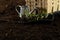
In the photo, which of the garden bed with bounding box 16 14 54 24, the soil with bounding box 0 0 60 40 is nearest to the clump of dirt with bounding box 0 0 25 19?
the soil with bounding box 0 0 60 40

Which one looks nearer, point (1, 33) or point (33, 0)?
point (1, 33)

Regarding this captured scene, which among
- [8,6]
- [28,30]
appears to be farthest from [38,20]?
[8,6]

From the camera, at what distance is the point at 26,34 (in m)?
3.51

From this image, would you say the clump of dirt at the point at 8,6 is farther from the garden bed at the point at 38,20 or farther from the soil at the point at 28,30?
the garden bed at the point at 38,20

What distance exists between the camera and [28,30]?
3770 mm

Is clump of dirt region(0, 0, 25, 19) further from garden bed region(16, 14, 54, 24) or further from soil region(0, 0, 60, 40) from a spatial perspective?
garden bed region(16, 14, 54, 24)

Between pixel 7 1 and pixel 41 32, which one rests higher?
pixel 7 1

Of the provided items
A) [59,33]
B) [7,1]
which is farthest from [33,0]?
[59,33]

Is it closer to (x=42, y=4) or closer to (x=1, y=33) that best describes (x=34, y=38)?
(x=1, y=33)

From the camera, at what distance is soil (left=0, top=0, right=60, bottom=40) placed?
3.36 metres

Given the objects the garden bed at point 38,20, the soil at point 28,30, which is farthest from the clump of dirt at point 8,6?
the garden bed at point 38,20

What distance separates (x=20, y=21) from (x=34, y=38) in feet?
3.62

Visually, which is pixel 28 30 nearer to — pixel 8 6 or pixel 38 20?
pixel 38 20

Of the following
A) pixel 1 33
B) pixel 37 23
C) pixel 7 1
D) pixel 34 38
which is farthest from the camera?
pixel 7 1
